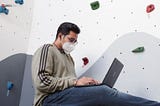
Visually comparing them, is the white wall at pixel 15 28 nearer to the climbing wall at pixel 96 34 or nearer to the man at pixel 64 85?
the climbing wall at pixel 96 34

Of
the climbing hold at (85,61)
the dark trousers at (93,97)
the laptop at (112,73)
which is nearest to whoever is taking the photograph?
the dark trousers at (93,97)

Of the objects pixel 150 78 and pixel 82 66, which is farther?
pixel 82 66

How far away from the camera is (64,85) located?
1.35 m

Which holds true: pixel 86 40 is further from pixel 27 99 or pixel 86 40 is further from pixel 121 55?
pixel 27 99

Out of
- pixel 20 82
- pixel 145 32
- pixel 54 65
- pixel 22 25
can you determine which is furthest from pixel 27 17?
pixel 145 32

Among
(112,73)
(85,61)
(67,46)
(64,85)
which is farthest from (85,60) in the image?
(64,85)

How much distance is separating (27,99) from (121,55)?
779 mm

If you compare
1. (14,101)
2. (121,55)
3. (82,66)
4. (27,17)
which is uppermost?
(27,17)

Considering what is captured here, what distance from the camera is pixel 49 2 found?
6.88ft

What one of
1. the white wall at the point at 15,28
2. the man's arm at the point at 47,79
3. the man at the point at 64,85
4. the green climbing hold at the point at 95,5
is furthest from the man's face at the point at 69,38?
the white wall at the point at 15,28

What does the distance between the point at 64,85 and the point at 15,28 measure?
86 centimetres

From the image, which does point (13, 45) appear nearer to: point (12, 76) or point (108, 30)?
point (12, 76)

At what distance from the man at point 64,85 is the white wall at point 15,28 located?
0.53 m

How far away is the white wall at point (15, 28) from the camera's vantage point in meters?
1.96
